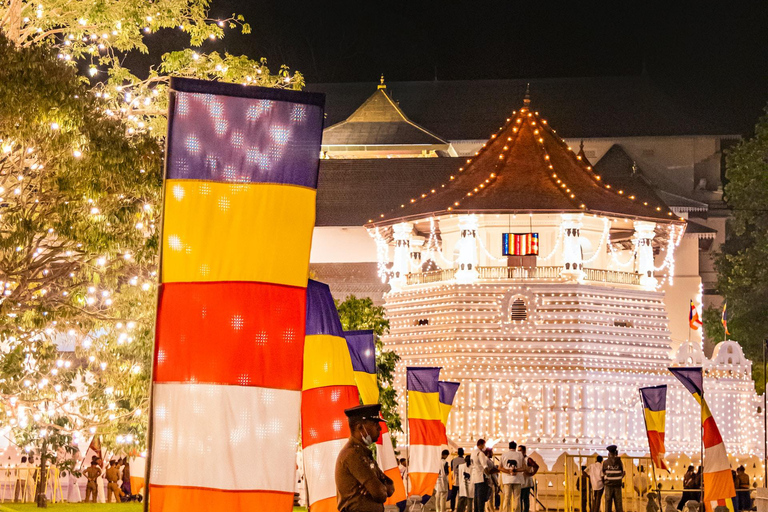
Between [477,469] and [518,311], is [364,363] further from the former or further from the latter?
[518,311]

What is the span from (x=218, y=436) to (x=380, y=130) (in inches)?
1938

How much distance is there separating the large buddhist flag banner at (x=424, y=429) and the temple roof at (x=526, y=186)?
1218cm

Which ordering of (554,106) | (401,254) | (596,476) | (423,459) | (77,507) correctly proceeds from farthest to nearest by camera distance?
1. (554,106)
2. (401,254)
3. (77,507)
4. (596,476)
5. (423,459)

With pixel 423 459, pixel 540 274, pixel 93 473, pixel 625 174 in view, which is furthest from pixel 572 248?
pixel 625 174

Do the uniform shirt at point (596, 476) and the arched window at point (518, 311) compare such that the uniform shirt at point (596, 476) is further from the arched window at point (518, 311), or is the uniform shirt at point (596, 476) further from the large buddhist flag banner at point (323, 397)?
the arched window at point (518, 311)

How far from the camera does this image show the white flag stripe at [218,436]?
7.59 meters

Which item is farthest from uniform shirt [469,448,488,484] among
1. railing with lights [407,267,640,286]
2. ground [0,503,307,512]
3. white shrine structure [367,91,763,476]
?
railing with lights [407,267,640,286]

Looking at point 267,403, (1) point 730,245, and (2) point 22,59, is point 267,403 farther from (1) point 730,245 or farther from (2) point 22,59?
(1) point 730,245

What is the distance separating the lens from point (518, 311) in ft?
105

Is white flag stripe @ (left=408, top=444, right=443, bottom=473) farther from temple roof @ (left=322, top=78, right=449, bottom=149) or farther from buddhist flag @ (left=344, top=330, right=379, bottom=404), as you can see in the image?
temple roof @ (left=322, top=78, right=449, bottom=149)

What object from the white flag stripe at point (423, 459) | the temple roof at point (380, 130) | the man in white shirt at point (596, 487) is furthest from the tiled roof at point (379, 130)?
the white flag stripe at point (423, 459)

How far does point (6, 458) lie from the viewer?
2941 centimetres

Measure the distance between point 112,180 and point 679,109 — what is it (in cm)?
4866

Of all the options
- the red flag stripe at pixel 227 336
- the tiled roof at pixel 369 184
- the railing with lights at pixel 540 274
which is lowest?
the red flag stripe at pixel 227 336
